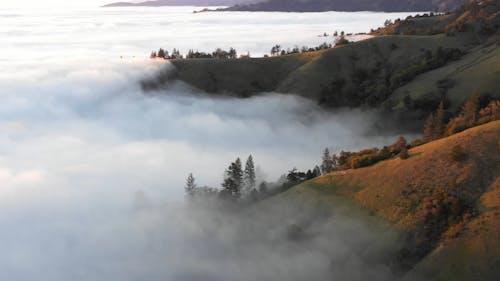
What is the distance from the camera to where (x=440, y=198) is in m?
96.5

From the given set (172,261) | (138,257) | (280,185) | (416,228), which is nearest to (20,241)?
(138,257)

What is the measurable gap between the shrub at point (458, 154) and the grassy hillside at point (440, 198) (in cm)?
87

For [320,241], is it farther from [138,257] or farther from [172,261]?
[138,257]

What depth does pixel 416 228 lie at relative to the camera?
9406cm

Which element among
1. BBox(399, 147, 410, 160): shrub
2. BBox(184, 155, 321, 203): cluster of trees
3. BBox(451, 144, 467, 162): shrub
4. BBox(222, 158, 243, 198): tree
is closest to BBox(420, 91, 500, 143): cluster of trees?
BBox(399, 147, 410, 160): shrub

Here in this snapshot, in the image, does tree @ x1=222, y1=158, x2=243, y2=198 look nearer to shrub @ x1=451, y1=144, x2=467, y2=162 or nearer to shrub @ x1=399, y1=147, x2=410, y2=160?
shrub @ x1=399, y1=147, x2=410, y2=160

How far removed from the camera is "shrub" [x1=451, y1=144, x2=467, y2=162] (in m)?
105

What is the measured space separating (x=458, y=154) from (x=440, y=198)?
47.9ft

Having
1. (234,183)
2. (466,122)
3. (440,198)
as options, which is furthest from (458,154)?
(234,183)

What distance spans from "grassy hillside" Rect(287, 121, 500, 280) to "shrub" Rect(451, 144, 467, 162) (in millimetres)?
869

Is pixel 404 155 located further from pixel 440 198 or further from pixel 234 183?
pixel 234 183

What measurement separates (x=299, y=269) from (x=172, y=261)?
35.5 meters

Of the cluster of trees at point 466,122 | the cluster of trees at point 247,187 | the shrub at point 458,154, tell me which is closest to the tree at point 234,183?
the cluster of trees at point 247,187

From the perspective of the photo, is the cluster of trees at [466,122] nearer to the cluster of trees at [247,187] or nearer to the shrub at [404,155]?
the shrub at [404,155]
